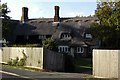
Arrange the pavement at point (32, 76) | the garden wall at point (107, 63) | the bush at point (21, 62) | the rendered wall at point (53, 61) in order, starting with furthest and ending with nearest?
the bush at point (21, 62) < the rendered wall at point (53, 61) < the garden wall at point (107, 63) < the pavement at point (32, 76)

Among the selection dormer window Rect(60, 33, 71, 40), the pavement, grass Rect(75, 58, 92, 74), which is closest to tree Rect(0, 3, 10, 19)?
dormer window Rect(60, 33, 71, 40)

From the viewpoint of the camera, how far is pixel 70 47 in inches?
2584

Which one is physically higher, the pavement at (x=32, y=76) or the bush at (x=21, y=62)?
the bush at (x=21, y=62)

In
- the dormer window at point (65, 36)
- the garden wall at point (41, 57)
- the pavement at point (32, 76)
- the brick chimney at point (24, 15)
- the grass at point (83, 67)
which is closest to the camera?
the pavement at point (32, 76)

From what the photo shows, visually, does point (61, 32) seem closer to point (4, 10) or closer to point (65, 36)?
point (65, 36)

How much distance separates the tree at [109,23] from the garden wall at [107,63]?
59.1 feet

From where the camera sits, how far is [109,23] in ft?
137

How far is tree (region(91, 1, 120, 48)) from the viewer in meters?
41.3

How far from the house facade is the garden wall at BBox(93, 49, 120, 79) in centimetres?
3940

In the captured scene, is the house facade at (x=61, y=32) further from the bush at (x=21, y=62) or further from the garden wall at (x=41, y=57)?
the garden wall at (x=41, y=57)

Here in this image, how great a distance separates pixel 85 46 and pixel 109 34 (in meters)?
19.5

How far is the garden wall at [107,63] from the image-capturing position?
21.9 metres

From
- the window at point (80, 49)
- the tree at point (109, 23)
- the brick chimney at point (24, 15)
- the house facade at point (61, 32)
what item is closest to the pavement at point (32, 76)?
the tree at point (109, 23)

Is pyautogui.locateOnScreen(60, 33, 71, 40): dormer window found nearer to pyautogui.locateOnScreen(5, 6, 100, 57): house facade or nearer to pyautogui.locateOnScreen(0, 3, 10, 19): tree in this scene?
pyautogui.locateOnScreen(5, 6, 100, 57): house facade
